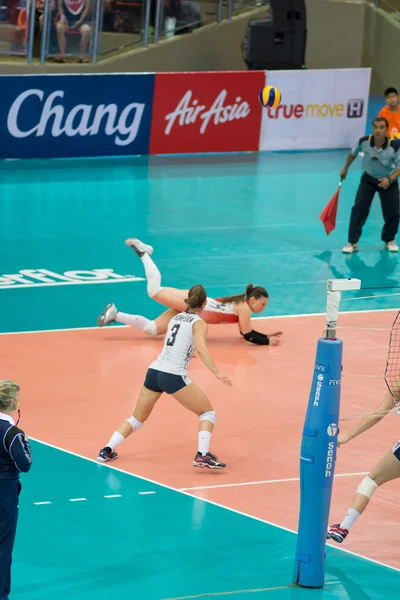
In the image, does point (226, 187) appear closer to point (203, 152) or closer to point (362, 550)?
point (203, 152)

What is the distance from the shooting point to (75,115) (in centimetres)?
2673

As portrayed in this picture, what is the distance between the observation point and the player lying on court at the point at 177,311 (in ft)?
49.8

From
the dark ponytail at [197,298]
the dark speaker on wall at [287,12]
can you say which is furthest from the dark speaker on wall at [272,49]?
the dark ponytail at [197,298]

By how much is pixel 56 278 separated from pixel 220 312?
3.79 meters

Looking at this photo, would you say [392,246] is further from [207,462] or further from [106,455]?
[106,455]

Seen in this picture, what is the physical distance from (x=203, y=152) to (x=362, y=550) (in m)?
19.9

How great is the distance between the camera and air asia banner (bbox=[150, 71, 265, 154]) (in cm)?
2786

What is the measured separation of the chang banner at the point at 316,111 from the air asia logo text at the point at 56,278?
460 inches

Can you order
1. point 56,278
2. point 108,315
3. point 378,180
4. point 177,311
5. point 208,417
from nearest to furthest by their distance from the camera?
point 208,417 → point 177,311 → point 108,315 → point 56,278 → point 378,180

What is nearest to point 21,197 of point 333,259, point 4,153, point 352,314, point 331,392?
point 4,153

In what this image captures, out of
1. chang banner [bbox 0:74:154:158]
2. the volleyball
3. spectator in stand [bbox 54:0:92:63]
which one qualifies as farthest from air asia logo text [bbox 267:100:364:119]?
spectator in stand [bbox 54:0:92:63]

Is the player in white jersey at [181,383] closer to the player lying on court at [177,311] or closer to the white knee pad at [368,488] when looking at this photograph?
the white knee pad at [368,488]

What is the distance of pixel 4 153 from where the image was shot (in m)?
26.6

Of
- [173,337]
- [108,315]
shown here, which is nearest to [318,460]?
[173,337]
